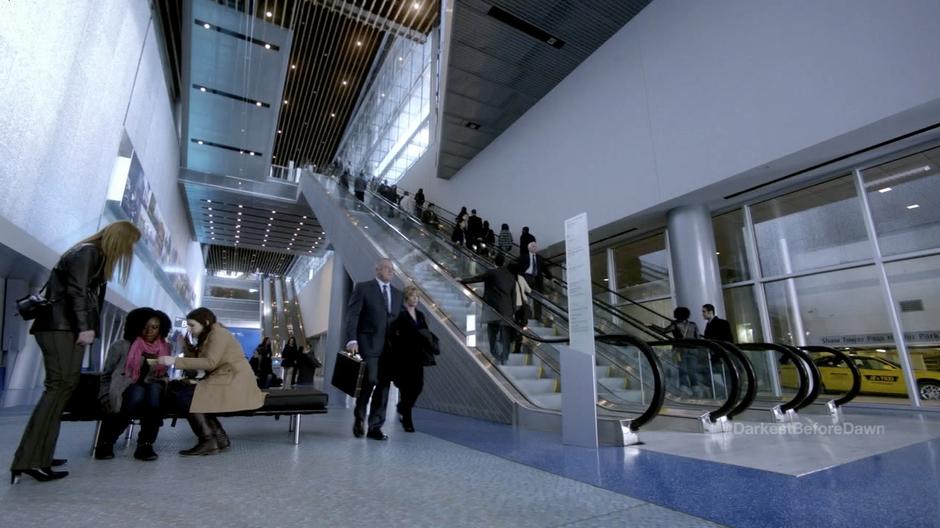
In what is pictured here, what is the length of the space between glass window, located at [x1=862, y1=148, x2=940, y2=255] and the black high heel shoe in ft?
31.0

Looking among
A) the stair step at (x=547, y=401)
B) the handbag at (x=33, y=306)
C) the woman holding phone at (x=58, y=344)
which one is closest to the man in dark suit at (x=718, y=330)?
the stair step at (x=547, y=401)

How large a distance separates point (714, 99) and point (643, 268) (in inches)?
162

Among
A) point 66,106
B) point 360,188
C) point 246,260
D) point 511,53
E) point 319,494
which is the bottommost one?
point 319,494

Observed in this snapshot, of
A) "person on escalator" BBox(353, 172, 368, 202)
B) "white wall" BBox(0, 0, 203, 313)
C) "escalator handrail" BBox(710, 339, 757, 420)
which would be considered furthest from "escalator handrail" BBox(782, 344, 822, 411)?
"person on escalator" BBox(353, 172, 368, 202)

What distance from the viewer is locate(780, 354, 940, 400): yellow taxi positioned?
5.47 m

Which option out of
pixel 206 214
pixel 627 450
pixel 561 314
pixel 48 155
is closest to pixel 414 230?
pixel 561 314

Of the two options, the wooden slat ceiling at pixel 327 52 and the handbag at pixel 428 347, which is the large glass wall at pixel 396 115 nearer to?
the wooden slat ceiling at pixel 327 52

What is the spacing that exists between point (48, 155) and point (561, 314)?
Answer: 7274mm

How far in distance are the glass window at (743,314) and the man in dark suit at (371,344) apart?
21.5 ft

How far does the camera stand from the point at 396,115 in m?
21.1

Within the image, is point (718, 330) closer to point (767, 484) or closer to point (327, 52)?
point (767, 484)

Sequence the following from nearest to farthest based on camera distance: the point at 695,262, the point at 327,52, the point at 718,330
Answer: the point at 718,330 < the point at 695,262 < the point at 327,52

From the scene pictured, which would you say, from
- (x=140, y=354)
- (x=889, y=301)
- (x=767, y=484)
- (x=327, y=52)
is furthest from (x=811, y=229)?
(x=327, y=52)

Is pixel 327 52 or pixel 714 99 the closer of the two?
pixel 714 99
